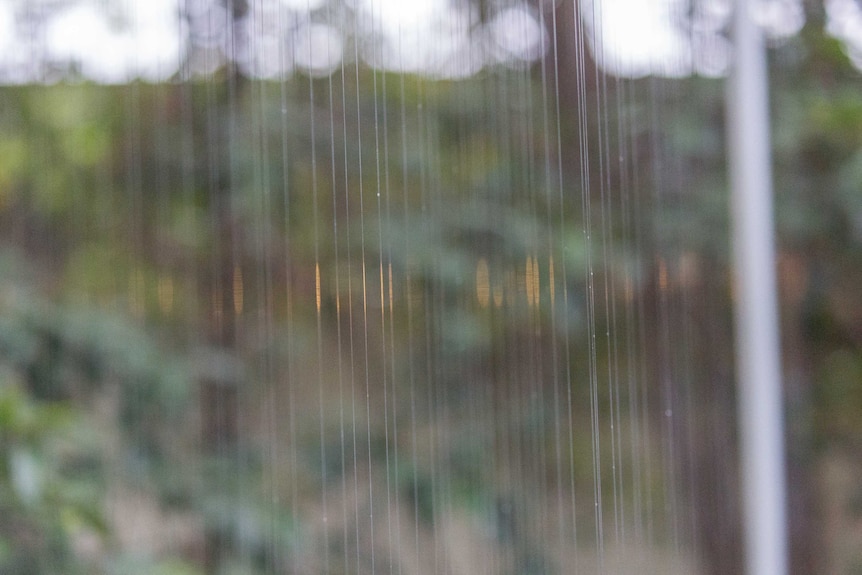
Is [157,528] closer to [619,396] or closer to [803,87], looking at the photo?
[619,396]

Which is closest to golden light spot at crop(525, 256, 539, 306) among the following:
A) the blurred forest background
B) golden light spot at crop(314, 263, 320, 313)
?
the blurred forest background

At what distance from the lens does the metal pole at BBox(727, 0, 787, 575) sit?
2.88 ft

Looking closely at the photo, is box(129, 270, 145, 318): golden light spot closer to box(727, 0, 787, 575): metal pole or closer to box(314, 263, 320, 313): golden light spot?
box(314, 263, 320, 313): golden light spot

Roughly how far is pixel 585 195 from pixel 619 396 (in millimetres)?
240

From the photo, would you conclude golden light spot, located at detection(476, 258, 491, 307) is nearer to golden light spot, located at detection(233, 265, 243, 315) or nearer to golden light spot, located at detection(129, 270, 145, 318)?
golden light spot, located at detection(233, 265, 243, 315)

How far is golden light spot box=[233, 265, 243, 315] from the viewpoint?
85cm

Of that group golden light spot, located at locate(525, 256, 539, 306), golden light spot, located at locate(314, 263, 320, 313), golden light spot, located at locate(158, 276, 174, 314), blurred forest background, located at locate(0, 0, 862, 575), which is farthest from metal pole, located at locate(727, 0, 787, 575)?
golden light spot, located at locate(158, 276, 174, 314)

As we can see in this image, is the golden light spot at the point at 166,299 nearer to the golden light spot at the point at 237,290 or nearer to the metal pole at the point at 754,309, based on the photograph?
the golden light spot at the point at 237,290

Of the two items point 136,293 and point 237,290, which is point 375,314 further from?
point 136,293

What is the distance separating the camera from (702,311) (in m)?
0.87

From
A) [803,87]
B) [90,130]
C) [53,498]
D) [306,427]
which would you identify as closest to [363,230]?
[306,427]

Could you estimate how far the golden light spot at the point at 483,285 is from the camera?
0.85m

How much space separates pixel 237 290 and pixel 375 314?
17 cm

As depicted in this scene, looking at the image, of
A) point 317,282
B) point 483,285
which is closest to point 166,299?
point 317,282
